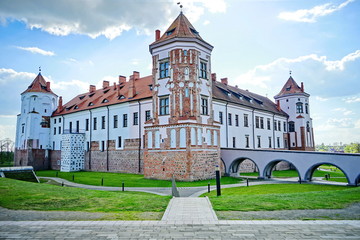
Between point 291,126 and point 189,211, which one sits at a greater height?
point 291,126

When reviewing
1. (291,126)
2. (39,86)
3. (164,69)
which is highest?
(39,86)

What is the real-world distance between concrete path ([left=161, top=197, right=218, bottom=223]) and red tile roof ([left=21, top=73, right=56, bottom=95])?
43.9m

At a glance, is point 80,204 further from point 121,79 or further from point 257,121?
point 121,79

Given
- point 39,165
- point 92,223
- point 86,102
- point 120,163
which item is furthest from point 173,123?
point 39,165

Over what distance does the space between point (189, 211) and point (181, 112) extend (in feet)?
49.7

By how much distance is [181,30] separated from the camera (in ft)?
83.4

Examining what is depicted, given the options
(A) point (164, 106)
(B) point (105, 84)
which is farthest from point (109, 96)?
(A) point (164, 106)

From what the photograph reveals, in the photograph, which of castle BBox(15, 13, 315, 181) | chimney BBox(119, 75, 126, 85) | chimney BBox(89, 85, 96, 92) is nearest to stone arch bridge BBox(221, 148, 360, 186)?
castle BBox(15, 13, 315, 181)

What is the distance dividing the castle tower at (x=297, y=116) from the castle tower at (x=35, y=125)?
42172 millimetres

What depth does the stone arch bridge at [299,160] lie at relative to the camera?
833 inches

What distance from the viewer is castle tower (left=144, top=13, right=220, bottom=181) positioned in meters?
23.5

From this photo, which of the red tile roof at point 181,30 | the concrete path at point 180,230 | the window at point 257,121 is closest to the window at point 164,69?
the red tile roof at point 181,30

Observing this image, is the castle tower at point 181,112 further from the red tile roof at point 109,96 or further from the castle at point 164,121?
the red tile roof at point 109,96

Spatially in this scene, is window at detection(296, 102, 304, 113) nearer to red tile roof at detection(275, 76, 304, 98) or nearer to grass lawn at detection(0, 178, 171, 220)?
red tile roof at detection(275, 76, 304, 98)
